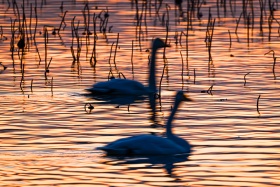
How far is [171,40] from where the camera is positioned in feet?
69.2

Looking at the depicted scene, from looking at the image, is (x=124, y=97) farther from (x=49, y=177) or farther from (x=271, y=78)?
(x=49, y=177)

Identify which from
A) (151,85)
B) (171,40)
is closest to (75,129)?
(151,85)

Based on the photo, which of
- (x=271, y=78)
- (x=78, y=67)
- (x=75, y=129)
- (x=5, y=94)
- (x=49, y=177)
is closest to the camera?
(x=49, y=177)

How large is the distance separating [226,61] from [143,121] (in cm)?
556

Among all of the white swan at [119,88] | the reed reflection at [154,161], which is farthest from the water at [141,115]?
the white swan at [119,88]

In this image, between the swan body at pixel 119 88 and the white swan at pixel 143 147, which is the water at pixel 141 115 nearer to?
the white swan at pixel 143 147

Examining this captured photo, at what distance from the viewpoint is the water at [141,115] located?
10.1 meters

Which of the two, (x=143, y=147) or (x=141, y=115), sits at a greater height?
(x=143, y=147)

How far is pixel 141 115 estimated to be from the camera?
13633 mm

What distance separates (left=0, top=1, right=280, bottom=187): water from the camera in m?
10.1

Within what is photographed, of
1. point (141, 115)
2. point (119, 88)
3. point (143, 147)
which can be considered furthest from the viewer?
point (119, 88)

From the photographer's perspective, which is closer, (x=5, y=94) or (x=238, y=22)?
(x=5, y=94)

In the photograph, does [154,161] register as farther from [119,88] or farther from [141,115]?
[119,88]

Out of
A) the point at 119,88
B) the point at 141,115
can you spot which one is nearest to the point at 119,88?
the point at 119,88
